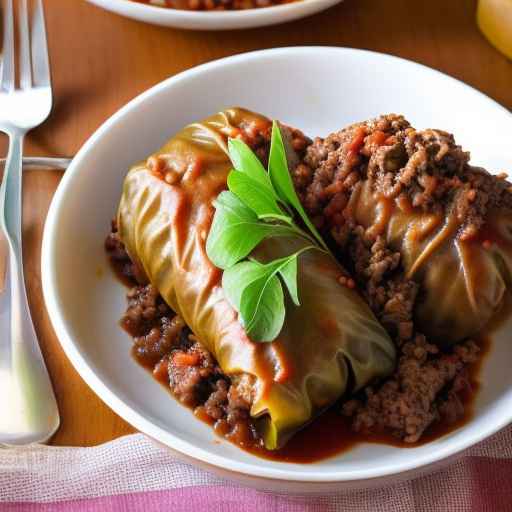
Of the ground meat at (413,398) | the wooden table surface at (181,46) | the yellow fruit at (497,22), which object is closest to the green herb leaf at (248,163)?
the ground meat at (413,398)

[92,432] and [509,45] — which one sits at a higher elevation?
[509,45]

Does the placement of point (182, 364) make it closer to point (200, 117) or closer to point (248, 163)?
point (248, 163)

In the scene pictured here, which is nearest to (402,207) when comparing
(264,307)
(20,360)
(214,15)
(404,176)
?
(404,176)

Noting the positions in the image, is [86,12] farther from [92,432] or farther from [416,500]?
[416,500]

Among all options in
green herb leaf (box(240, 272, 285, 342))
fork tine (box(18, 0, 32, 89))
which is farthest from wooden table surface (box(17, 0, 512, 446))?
green herb leaf (box(240, 272, 285, 342))

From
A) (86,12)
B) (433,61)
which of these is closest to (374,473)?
(433,61)

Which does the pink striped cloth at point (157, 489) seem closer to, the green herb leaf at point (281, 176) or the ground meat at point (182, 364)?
the ground meat at point (182, 364)

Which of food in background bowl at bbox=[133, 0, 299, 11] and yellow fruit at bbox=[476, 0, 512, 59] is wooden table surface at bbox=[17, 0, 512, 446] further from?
food in background bowl at bbox=[133, 0, 299, 11]
